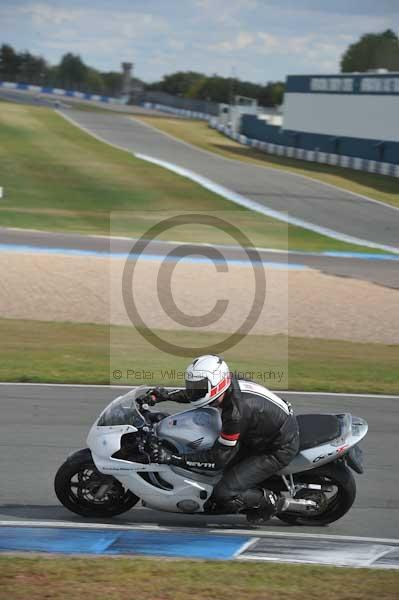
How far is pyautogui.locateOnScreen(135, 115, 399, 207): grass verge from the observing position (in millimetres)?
43656

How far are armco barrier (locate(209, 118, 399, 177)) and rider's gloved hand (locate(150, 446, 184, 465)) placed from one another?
3993cm

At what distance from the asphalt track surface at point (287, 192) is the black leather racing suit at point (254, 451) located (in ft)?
84.1

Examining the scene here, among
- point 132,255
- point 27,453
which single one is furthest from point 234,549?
point 132,255

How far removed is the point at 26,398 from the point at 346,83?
49.5 m

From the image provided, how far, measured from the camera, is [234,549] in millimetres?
7426

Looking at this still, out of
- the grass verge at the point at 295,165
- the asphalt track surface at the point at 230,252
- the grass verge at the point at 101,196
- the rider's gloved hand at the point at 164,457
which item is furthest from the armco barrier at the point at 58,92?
the rider's gloved hand at the point at 164,457

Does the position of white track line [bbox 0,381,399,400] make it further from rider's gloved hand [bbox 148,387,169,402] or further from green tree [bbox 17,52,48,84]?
green tree [bbox 17,52,48,84]

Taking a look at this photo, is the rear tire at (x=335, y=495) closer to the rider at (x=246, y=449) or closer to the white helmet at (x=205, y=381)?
the rider at (x=246, y=449)

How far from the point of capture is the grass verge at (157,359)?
1393cm

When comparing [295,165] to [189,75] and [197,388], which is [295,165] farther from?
[189,75]

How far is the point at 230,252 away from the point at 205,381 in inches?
822

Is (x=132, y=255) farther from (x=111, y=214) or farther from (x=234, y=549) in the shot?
(x=234, y=549)

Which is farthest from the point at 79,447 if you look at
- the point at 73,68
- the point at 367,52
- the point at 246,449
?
the point at 73,68

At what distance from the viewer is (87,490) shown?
25.9 feet
